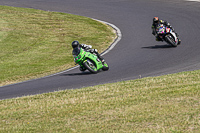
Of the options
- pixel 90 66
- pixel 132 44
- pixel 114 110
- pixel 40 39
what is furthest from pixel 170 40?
pixel 114 110

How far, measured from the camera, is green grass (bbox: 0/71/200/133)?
721 cm

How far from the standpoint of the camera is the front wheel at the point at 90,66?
15.3 m

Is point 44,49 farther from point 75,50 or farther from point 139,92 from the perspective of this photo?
point 139,92

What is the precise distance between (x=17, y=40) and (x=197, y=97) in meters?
18.7

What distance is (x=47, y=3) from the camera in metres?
37.7

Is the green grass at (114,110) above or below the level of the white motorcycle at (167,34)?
below

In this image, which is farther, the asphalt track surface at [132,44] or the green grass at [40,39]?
the green grass at [40,39]

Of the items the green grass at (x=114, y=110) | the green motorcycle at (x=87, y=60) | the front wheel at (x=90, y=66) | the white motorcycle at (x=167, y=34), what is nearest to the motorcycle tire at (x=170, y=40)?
the white motorcycle at (x=167, y=34)

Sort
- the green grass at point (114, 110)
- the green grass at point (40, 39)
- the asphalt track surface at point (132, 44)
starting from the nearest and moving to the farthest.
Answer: the green grass at point (114, 110)
the asphalt track surface at point (132, 44)
the green grass at point (40, 39)

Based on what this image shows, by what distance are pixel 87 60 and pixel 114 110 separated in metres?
7.11

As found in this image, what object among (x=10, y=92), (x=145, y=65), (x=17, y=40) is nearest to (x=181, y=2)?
(x=17, y=40)

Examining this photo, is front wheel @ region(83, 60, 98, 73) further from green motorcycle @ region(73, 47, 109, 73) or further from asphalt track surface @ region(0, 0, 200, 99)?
asphalt track surface @ region(0, 0, 200, 99)

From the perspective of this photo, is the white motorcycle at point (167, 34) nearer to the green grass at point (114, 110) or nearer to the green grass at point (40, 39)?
the green grass at point (40, 39)

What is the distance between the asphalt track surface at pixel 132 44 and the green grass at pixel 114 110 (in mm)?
2548
